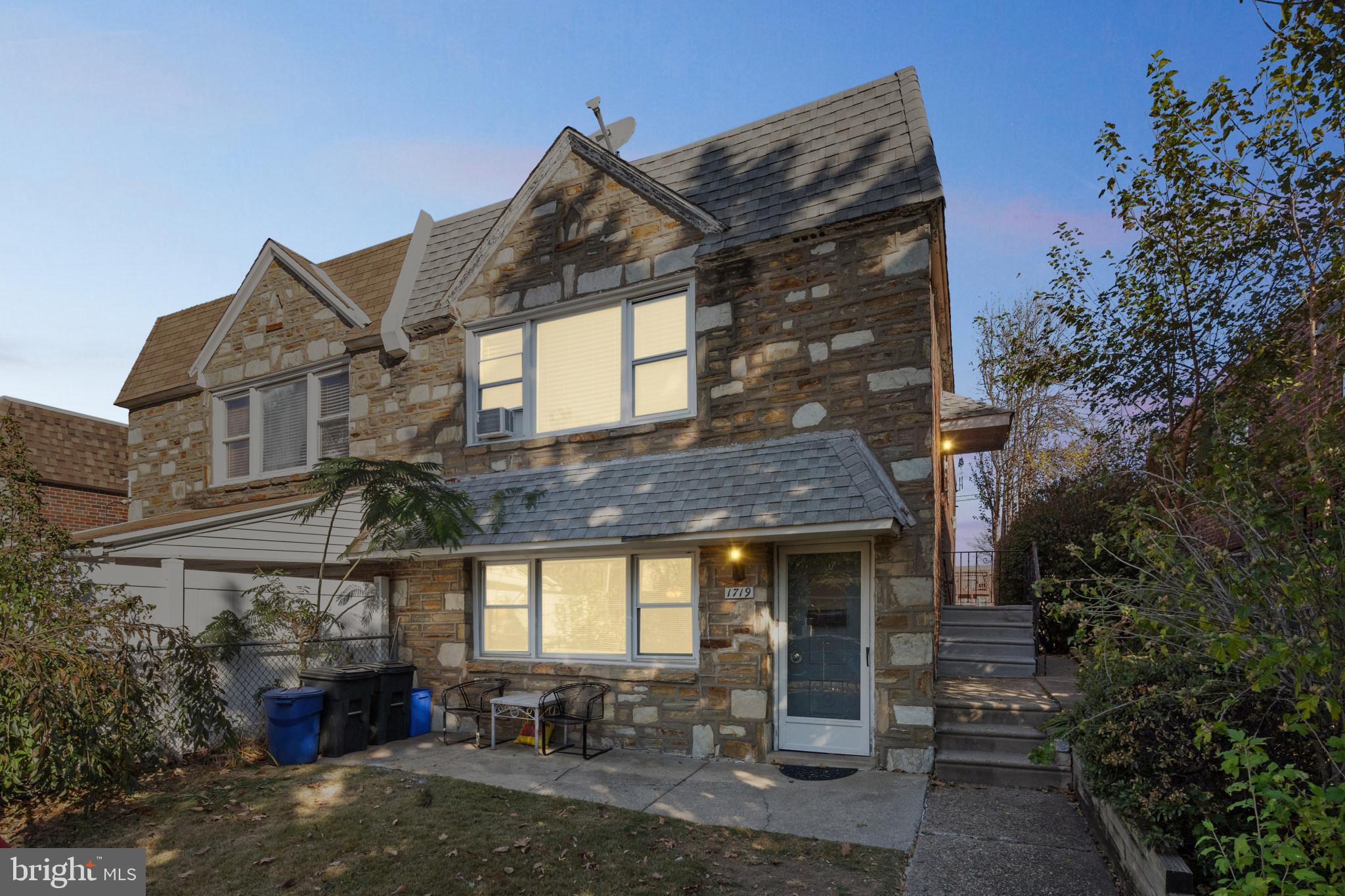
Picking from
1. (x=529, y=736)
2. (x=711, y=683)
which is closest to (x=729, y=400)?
(x=711, y=683)

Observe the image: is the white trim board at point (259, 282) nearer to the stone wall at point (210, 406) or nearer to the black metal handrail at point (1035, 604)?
the stone wall at point (210, 406)

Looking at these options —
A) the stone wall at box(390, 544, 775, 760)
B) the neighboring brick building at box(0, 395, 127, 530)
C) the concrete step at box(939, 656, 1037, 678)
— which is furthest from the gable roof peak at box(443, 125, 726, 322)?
the neighboring brick building at box(0, 395, 127, 530)

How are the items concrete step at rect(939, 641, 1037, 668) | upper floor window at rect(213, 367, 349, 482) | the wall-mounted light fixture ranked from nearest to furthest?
the wall-mounted light fixture
concrete step at rect(939, 641, 1037, 668)
upper floor window at rect(213, 367, 349, 482)

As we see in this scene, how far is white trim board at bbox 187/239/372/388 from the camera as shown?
472 inches

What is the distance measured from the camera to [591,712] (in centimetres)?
922

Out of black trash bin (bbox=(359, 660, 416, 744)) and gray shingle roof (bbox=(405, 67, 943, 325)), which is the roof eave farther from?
gray shingle roof (bbox=(405, 67, 943, 325))

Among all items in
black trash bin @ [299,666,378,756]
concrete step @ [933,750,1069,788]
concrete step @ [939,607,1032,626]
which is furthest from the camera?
concrete step @ [939,607,1032,626]

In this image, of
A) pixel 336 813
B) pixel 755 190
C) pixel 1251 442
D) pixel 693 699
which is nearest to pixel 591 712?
pixel 693 699

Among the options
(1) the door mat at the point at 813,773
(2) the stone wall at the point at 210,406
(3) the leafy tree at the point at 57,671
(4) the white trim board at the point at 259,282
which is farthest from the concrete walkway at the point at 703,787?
(4) the white trim board at the point at 259,282

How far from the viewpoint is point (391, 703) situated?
9547mm

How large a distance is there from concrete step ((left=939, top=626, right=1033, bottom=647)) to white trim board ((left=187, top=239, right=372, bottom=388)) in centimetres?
981

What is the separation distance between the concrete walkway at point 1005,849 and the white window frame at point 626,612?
10.1 ft

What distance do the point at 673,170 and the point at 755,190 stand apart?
1582 mm

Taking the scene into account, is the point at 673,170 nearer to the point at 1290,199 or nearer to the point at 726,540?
the point at 726,540
